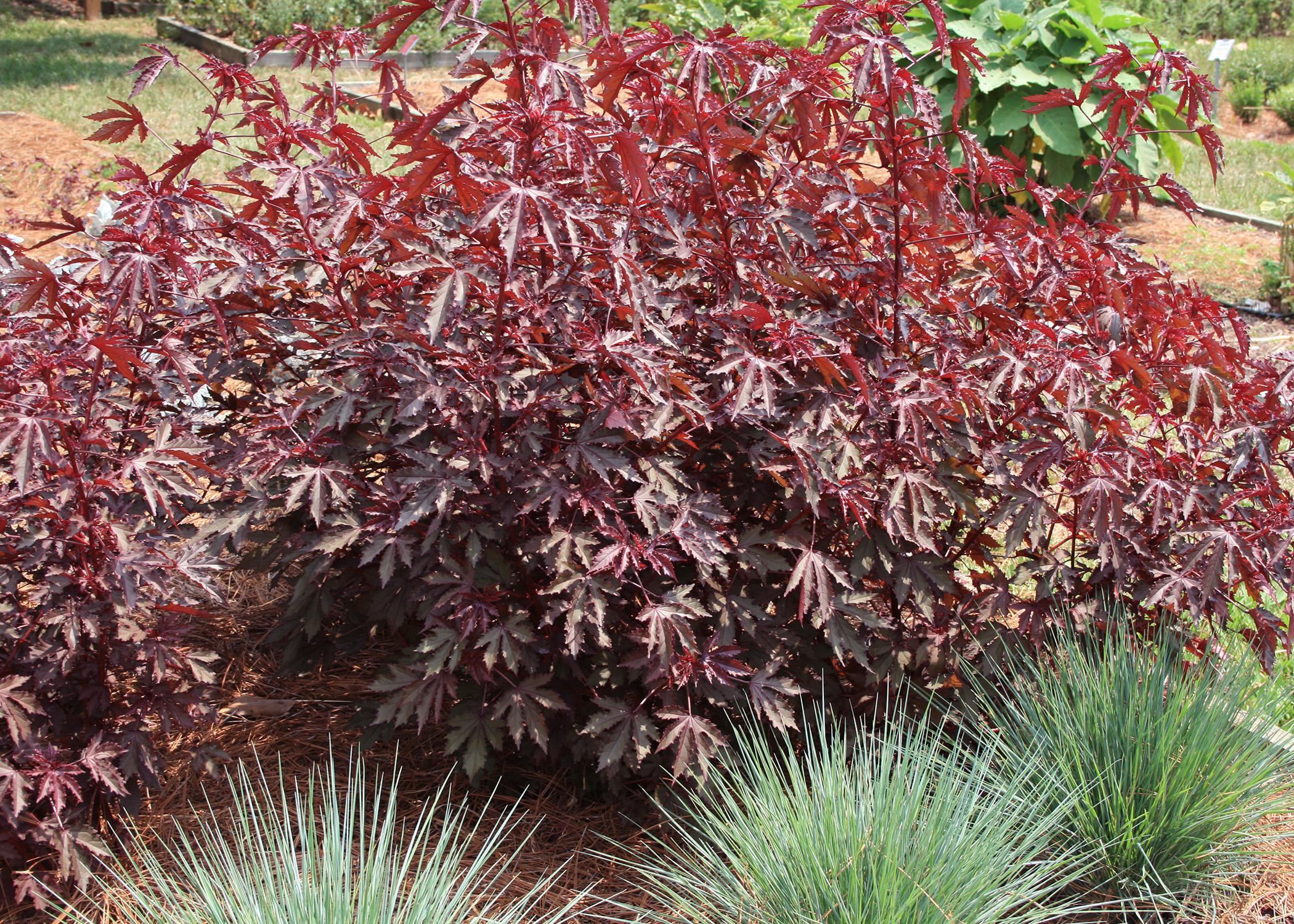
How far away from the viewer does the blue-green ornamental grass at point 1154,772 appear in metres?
2.31

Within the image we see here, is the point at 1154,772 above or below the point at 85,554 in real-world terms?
below

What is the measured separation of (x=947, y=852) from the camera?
2.02m

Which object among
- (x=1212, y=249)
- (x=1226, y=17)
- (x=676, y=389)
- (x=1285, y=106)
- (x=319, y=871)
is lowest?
(x=319, y=871)

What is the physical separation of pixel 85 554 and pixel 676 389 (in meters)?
1.23

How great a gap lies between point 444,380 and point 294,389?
51 centimetres

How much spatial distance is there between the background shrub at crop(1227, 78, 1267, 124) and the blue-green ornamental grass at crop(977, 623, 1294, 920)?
40.5ft

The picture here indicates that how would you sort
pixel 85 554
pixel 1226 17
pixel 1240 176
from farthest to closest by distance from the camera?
pixel 1226 17, pixel 1240 176, pixel 85 554

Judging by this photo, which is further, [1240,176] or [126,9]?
[126,9]

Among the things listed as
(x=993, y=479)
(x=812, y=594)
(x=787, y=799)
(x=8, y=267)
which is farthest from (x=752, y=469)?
(x=8, y=267)

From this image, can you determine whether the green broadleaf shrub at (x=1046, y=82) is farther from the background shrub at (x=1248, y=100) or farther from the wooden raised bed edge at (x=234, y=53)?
the background shrub at (x=1248, y=100)

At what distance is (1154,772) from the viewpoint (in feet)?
7.66

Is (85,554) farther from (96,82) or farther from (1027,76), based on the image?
(96,82)

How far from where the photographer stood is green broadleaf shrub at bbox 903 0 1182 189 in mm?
6965

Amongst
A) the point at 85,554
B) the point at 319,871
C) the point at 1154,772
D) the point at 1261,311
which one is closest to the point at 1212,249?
the point at 1261,311
